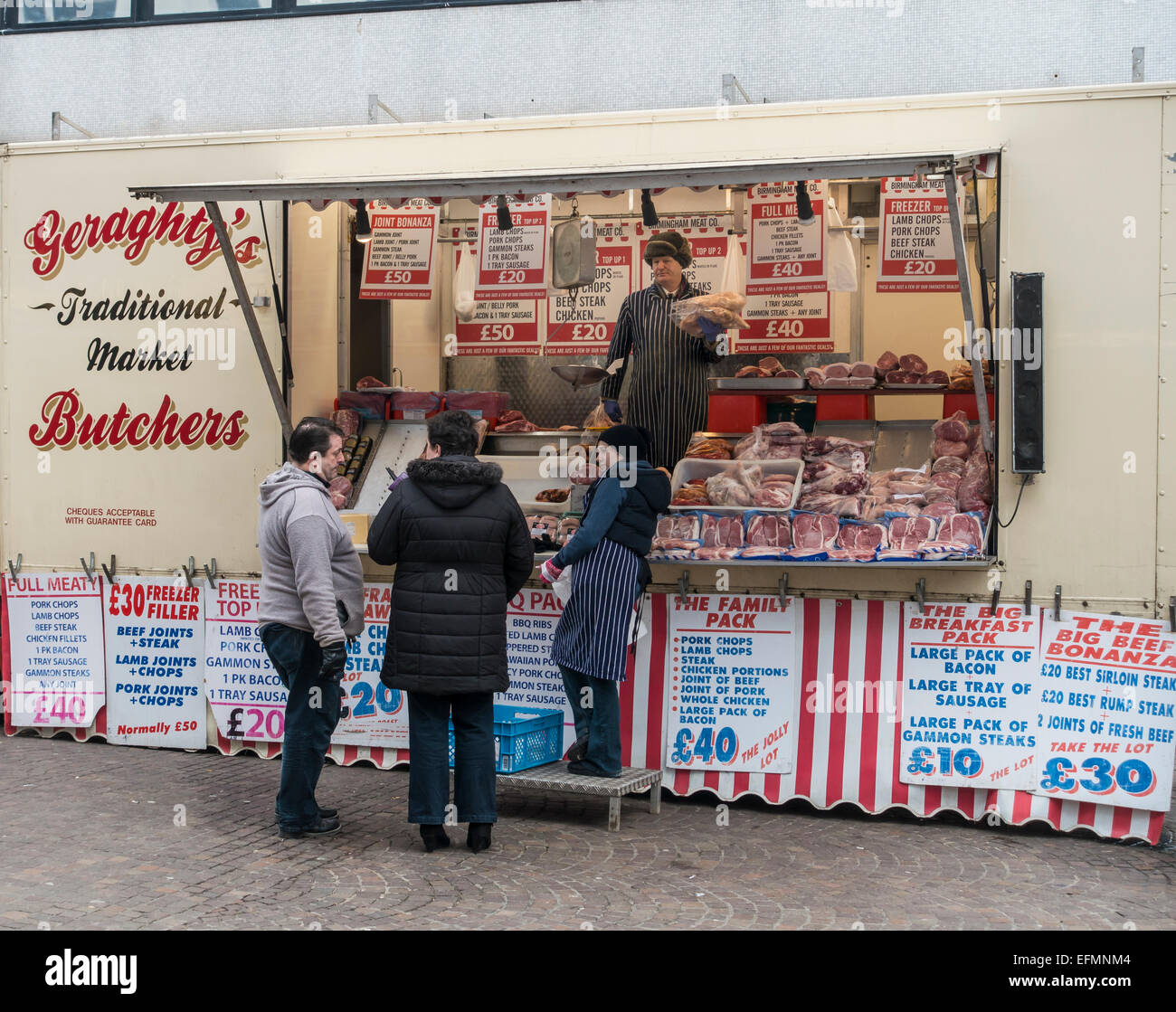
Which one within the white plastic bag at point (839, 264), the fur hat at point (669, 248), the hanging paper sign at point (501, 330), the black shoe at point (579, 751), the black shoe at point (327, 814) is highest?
the fur hat at point (669, 248)

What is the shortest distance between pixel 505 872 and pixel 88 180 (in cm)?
539

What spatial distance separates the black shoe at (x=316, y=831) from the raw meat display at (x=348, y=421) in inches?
120

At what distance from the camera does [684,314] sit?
7.69 metres

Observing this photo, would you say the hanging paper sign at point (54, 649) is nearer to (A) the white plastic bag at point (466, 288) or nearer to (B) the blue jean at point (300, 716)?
(B) the blue jean at point (300, 716)

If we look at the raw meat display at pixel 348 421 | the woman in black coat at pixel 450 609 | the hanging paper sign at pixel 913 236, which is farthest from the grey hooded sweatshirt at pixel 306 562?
the hanging paper sign at pixel 913 236

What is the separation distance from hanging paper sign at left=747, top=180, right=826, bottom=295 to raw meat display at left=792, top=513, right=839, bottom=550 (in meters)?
1.76

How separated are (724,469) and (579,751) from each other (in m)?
1.94

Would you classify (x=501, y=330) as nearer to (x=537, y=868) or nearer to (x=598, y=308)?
(x=598, y=308)

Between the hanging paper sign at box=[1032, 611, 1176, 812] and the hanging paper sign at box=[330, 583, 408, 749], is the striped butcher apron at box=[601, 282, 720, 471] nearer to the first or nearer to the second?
the hanging paper sign at box=[330, 583, 408, 749]

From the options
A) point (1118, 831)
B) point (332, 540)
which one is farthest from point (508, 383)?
point (1118, 831)

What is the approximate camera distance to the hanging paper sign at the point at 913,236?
7.38 meters

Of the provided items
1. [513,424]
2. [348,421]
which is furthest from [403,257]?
[513,424]

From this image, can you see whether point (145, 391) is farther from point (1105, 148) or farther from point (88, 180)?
point (1105, 148)

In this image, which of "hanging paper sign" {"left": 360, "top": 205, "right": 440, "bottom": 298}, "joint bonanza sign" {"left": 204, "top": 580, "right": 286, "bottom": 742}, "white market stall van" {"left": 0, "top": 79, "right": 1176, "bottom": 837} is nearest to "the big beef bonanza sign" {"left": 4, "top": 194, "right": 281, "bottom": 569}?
"white market stall van" {"left": 0, "top": 79, "right": 1176, "bottom": 837}
